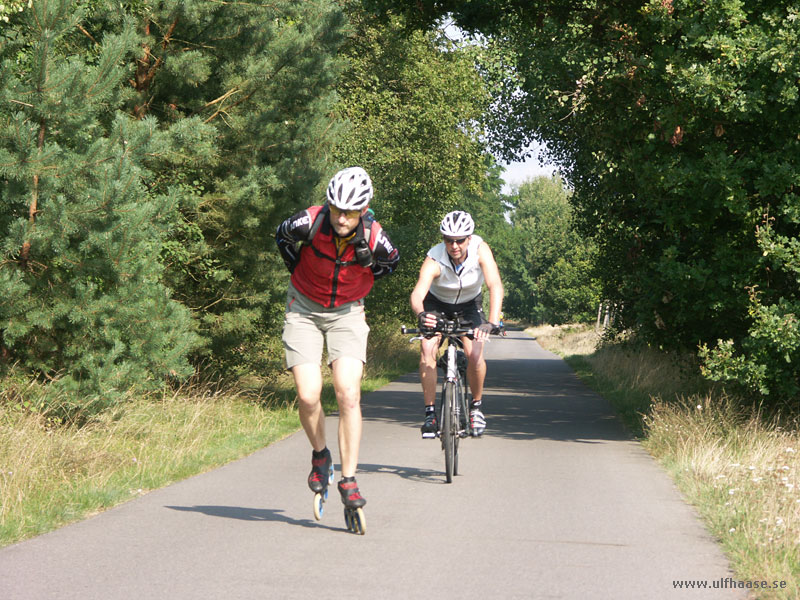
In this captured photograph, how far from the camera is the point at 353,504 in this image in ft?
20.0

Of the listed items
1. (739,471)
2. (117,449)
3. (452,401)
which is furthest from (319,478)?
(739,471)

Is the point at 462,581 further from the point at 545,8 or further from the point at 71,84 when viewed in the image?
the point at 545,8

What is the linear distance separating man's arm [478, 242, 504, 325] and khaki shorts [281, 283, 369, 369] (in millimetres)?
2282

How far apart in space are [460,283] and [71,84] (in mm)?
3855

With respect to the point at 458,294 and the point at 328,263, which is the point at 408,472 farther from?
the point at 328,263

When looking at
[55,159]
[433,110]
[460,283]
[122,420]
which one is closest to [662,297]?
[460,283]

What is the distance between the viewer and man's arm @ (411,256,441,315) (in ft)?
26.9

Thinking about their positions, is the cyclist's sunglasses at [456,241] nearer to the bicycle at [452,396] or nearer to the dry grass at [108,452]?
the bicycle at [452,396]

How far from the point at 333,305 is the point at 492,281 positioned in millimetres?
2581

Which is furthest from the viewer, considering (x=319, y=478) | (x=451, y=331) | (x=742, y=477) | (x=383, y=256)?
(x=451, y=331)

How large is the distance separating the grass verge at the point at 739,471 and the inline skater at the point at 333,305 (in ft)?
7.68

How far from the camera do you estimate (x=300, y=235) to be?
6.16 meters

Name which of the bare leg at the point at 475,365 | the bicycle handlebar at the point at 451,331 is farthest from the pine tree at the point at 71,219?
the bare leg at the point at 475,365

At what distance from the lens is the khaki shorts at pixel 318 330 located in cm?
632
